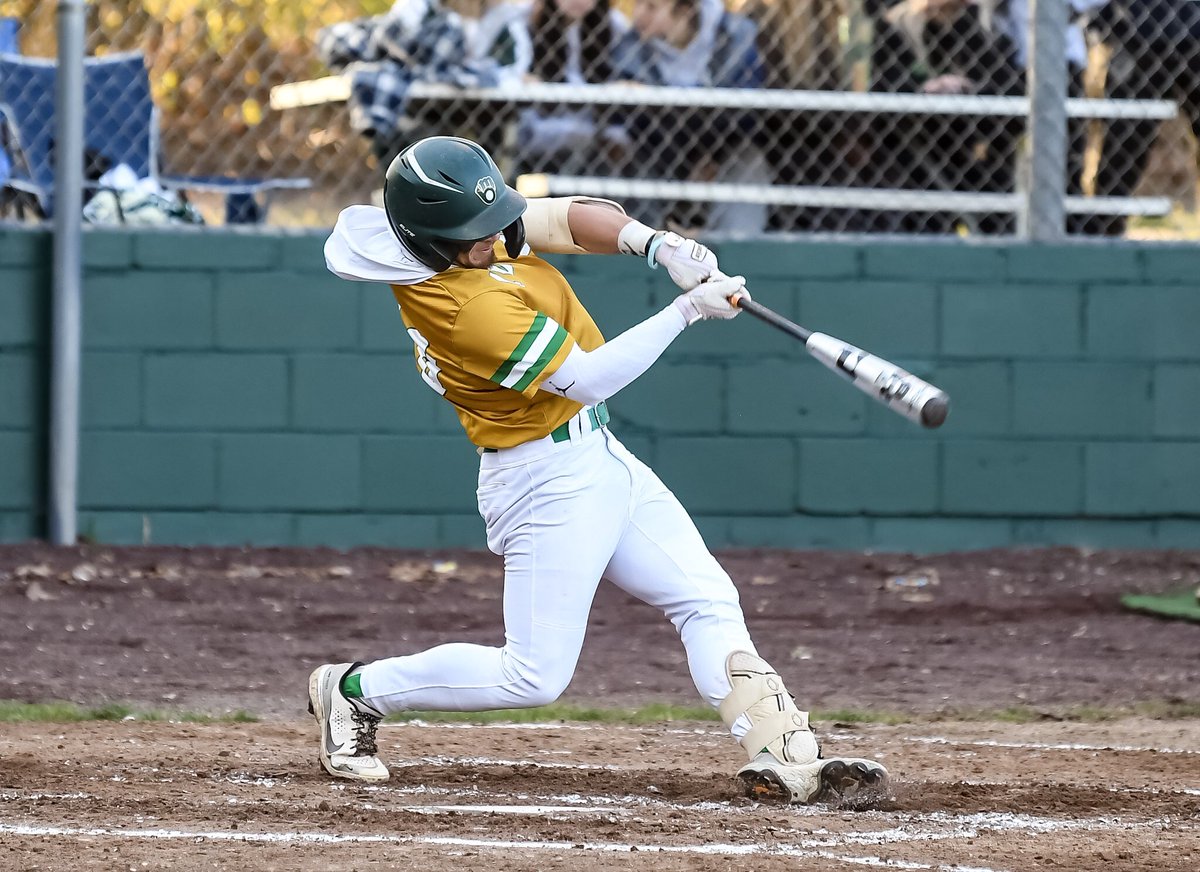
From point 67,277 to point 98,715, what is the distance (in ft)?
10.3

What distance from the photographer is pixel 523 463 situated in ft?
14.4

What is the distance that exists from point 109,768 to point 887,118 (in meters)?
5.13

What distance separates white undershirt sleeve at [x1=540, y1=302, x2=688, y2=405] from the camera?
13.6 feet

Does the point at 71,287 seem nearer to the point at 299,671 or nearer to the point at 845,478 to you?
the point at 299,671

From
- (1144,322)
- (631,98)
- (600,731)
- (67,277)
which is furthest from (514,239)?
(1144,322)

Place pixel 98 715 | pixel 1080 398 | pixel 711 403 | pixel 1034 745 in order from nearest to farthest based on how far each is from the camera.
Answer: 1. pixel 1034 745
2. pixel 98 715
3. pixel 711 403
4. pixel 1080 398

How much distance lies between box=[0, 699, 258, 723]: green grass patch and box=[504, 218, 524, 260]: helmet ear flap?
73.3 inches

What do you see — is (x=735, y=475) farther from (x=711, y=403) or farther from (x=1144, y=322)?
(x=1144, y=322)

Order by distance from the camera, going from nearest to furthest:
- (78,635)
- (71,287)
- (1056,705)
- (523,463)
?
(523,463), (1056,705), (78,635), (71,287)

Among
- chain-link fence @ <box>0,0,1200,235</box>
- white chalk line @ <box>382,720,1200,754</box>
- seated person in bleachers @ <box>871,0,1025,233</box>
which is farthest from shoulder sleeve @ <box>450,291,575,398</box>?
seated person in bleachers @ <box>871,0,1025,233</box>

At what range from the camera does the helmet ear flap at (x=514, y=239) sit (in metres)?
4.50

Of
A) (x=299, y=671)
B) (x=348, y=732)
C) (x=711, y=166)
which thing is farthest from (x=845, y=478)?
(x=348, y=732)

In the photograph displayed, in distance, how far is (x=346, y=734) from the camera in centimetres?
460

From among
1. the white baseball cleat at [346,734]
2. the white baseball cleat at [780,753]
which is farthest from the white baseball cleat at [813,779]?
the white baseball cleat at [346,734]
